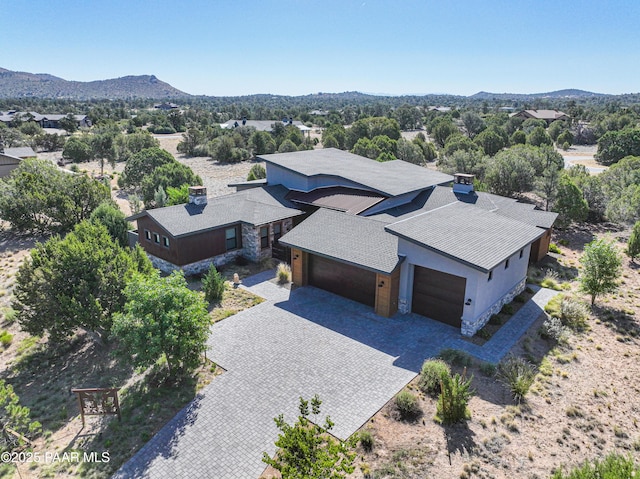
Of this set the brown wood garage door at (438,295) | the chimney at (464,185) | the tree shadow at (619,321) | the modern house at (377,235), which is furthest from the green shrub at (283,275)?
the tree shadow at (619,321)

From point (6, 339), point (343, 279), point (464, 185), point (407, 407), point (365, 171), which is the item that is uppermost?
point (365, 171)

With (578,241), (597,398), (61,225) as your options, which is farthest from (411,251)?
(61,225)

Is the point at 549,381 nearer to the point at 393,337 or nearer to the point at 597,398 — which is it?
the point at 597,398

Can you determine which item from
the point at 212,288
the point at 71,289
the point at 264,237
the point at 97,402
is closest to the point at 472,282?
the point at 212,288

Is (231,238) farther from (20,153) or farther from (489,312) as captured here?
(20,153)

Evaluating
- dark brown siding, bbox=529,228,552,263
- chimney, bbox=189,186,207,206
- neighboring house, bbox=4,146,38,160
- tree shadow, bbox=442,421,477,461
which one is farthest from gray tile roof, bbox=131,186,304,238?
neighboring house, bbox=4,146,38,160

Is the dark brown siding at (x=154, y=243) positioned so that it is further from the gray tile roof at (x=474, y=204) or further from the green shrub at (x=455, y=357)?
the green shrub at (x=455, y=357)

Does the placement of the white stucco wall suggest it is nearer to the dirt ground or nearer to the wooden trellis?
the dirt ground
